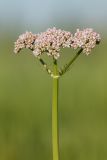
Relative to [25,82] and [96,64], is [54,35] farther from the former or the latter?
[96,64]

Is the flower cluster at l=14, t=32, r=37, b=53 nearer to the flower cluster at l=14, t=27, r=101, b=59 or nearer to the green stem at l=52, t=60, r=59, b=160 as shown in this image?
the flower cluster at l=14, t=27, r=101, b=59

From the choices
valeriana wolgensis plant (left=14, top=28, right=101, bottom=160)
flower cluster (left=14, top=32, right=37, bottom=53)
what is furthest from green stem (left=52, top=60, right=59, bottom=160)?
flower cluster (left=14, top=32, right=37, bottom=53)

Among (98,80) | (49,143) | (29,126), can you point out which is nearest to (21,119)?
(29,126)

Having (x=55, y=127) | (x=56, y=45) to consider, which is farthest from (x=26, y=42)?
(x=55, y=127)

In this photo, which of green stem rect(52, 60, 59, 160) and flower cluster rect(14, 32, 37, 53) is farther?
flower cluster rect(14, 32, 37, 53)

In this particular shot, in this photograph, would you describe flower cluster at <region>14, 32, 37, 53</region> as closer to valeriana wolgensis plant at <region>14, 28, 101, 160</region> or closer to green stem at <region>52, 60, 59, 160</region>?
valeriana wolgensis plant at <region>14, 28, 101, 160</region>

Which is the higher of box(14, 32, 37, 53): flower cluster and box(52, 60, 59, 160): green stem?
box(14, 32, 37, 53): flower cluster

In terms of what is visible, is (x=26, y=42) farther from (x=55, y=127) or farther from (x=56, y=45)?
(x=55, y=127)

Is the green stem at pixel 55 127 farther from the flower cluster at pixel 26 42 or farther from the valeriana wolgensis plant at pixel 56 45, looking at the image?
the flower cluster at pixel 26 42
